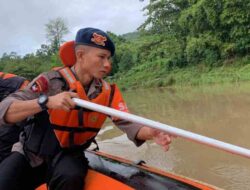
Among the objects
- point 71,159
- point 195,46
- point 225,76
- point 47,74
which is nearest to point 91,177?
point 71,159

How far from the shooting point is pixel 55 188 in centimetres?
181

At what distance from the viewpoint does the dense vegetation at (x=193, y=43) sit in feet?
58.6

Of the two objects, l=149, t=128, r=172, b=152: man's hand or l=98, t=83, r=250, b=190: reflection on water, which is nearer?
l=149, t=128, r=172, b=152: man's hand

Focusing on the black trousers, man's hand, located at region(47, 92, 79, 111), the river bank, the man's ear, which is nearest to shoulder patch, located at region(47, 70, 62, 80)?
the man's ear

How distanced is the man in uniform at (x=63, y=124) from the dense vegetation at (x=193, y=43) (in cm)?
1356

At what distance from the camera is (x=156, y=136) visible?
1896 millimetres

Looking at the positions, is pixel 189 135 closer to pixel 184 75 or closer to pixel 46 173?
pixel 46 173

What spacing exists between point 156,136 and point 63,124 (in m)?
0.43

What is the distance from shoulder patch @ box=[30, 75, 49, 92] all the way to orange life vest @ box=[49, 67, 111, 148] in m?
0.10

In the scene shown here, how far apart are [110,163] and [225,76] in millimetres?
14681

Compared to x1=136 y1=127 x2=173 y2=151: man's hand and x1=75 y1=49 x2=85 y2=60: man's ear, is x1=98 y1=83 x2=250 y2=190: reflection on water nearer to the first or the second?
x1=136 y1=127 x2=173 y2=151: man's hand

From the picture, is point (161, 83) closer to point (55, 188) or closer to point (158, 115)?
point (158, 115)

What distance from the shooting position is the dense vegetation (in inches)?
703

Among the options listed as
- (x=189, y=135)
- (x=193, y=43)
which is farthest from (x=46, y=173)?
(x=193, y=43)
